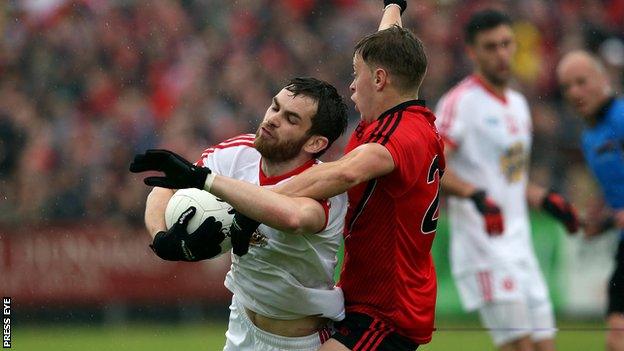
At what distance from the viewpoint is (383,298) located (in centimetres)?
473

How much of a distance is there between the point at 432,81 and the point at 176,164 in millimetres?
8995

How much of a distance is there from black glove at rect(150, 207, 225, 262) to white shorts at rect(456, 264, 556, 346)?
3936 mm

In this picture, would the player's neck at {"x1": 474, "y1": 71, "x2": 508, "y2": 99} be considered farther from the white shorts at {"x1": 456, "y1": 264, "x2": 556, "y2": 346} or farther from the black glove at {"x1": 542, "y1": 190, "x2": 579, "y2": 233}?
the white shorts at {"x1": 456, "y1": 264, "x2": 556, "y2": 346}

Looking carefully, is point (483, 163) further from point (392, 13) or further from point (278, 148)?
point (278, 148)

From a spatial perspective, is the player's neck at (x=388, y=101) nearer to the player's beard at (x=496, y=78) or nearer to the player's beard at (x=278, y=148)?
the player's beard at (x=278, y=148)

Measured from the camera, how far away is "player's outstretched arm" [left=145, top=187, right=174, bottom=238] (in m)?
4.68

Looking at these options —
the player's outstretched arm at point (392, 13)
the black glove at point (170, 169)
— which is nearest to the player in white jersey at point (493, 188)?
the player's outstretched arm at point (392, 13)

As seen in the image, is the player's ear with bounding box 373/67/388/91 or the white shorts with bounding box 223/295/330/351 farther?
the white shorts with bounding box 223/295/330/351

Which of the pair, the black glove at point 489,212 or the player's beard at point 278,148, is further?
the black glove at point 489,212

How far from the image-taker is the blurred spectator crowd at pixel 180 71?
40.4 ft

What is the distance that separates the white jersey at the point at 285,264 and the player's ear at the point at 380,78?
16.0 inches

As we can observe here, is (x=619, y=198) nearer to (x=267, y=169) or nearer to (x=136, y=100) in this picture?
(x=267, y=169)

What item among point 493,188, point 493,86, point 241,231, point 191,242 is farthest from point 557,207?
point 191,242

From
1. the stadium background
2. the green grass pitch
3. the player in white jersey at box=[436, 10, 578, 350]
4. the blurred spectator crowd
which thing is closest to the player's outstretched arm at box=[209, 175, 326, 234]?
the player in white jersey at box=[436, 10, 578, 350]
